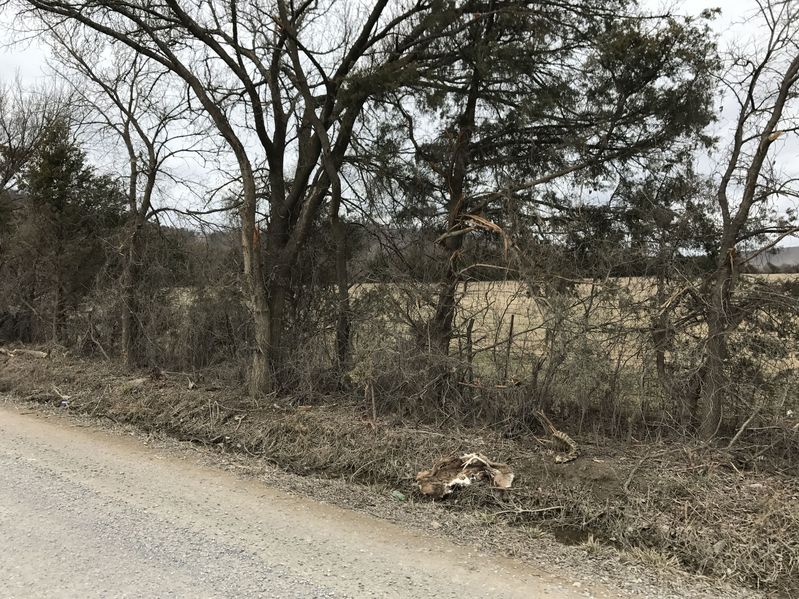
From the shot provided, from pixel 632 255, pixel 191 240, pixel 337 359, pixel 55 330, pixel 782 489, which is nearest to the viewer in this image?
pixel 782 489

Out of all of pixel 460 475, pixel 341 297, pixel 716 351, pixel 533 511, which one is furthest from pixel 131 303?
pixel 716 351

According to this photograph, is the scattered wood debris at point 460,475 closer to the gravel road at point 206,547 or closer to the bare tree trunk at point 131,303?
the gravel road at point 206,547

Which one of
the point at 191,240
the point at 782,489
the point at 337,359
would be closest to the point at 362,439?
the point at 337,359

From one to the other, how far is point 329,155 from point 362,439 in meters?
4.67

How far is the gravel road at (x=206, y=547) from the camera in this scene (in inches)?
149

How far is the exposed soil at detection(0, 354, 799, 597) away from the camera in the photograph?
4.46 metres

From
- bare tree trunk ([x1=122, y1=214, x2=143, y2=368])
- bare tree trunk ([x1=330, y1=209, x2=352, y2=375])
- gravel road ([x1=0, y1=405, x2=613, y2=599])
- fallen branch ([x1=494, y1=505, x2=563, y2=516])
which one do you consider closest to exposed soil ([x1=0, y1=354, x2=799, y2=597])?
fallen branch ([x1=494, y1=505, x2=563, y2=516])

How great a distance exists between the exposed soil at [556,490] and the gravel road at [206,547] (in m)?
0.43

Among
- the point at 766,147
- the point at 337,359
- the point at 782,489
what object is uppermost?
the point at 766,147

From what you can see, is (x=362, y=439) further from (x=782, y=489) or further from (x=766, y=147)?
(x=766, y=147)

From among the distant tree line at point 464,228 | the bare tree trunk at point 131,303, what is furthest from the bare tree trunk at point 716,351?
the bare tree trunk at point 131,303

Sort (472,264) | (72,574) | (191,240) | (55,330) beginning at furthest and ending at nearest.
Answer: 1. (55,330)
2. (191,240)
3. (472,264)
4. (72,574)

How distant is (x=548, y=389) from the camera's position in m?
6.96

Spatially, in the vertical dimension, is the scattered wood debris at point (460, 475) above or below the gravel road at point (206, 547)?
above
